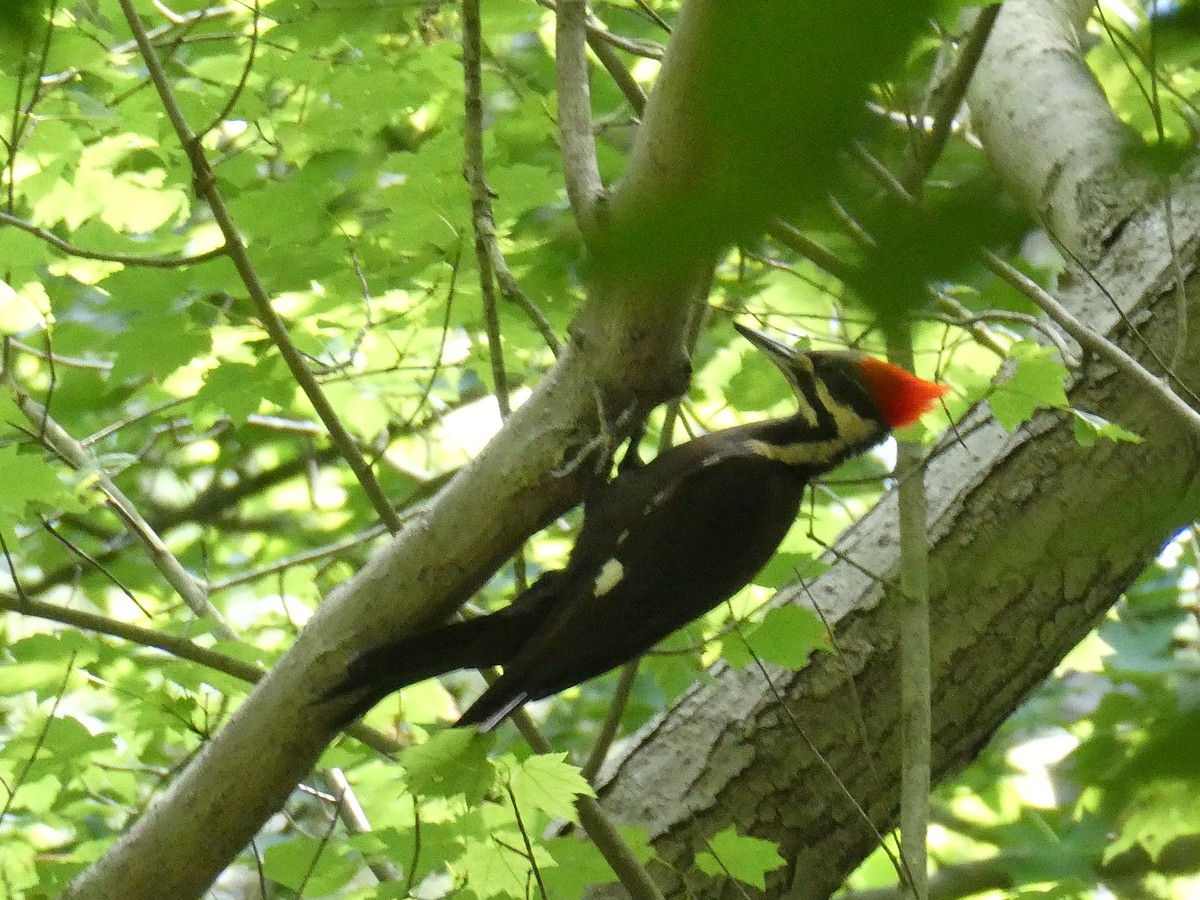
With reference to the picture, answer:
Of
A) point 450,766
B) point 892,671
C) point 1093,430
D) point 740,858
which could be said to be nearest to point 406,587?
point 450,766

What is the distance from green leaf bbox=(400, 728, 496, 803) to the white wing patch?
44 centimetres

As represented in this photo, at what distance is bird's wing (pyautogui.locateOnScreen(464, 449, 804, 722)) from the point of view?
188 centimetres

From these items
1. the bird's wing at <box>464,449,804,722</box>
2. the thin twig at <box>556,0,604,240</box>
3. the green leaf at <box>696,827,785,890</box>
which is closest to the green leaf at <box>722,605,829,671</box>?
the bird's wing at <box>464,449,804,722</box>

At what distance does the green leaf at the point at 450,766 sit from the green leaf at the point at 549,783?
0.05 meters

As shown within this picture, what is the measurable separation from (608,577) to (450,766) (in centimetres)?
51

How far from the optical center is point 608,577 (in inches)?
76.5

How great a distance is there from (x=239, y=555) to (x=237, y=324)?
1.75 m

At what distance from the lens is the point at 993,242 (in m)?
0.37

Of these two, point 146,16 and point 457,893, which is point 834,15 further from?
point 146,16

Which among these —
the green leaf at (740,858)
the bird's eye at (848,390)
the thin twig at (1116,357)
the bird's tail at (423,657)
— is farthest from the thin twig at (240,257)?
the thin twig at (1116,357)

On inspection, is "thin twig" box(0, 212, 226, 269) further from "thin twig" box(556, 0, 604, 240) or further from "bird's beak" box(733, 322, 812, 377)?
"bird's beak" box(733, 322, 812, 377)

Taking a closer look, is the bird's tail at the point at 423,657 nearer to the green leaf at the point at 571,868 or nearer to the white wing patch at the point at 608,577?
the white wing patch at the point at 608,577

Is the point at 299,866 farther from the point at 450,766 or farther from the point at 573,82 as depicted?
the point at 573,82

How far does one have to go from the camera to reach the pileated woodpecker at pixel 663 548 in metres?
1.82
